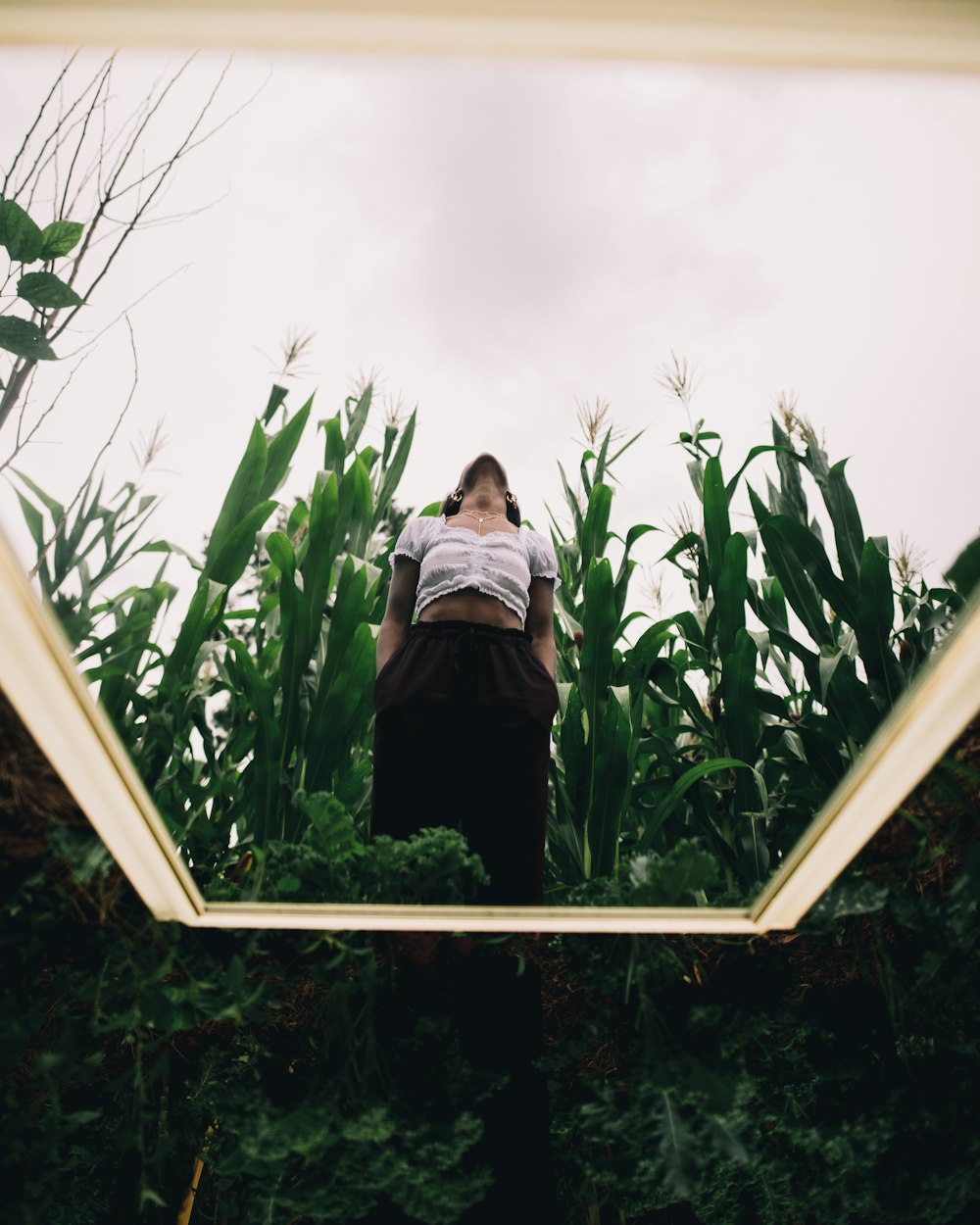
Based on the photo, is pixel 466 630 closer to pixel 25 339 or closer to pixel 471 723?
pixel 471 723

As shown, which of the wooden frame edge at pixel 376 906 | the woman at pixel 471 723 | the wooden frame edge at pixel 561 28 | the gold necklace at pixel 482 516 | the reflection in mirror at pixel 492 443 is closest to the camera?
the wooden frame edge at pixel 561 28

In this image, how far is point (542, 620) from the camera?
1.08 meters

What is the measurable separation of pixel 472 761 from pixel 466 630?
0.17 metres

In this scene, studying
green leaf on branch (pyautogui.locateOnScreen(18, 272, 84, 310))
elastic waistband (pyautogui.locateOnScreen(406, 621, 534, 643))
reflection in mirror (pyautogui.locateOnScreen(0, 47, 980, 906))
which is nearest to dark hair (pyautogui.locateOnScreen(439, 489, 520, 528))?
reflection in mirror (pyautogui.locateOnScreen(0, 47, 980, 906))

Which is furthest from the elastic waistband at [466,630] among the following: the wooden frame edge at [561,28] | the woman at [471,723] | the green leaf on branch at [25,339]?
the wooden frame edge at [561,28]

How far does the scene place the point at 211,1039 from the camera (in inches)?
35.6

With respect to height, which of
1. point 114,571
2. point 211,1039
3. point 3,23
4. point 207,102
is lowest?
point 211,1039

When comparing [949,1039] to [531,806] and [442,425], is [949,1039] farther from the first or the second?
[442,425]

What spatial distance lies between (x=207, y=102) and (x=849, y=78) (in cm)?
51

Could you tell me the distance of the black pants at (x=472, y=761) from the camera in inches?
35.2

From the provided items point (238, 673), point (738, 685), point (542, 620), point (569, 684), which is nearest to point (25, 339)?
point (238, 673)

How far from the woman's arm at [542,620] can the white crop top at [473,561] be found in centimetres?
2

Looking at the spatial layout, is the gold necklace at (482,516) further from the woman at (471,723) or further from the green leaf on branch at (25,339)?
the green leaf on branch at (25,339)

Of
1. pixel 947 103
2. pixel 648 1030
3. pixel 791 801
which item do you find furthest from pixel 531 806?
pixel 947 103
